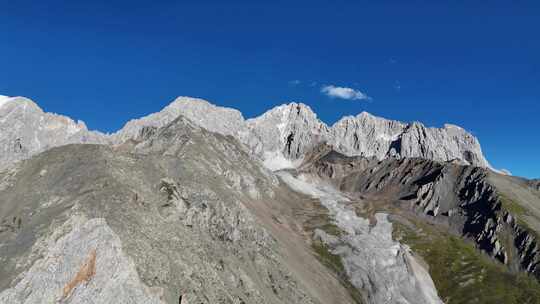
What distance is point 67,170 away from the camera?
300 feet

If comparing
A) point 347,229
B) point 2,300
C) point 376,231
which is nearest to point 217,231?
point 2,300

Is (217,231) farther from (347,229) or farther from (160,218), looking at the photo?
(347,229)

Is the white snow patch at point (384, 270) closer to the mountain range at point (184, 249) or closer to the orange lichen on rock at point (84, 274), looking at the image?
the mountain range at point (184, 249)

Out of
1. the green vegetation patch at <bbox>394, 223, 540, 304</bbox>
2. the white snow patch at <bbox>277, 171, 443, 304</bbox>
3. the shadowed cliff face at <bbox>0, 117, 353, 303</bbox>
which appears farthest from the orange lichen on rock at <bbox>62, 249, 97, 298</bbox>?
the green vegetation patch at <bbox>394, 223, 540, 304</bbox>

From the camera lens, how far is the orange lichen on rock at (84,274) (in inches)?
2240

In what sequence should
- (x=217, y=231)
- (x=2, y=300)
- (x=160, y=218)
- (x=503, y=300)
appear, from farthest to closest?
(x=503, y=300) < (x=217, y=231) < (x=160, y=218) < (x=2, y=300)

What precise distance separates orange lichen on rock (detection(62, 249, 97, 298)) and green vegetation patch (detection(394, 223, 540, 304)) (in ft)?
426

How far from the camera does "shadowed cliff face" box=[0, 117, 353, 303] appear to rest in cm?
5869

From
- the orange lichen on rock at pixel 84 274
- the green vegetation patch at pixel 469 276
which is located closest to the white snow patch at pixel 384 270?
the green vegetation patch at pixel 469 276

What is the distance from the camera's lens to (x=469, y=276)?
16838 cm

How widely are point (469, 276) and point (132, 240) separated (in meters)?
145

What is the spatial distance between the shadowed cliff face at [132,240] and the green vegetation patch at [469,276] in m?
55.6

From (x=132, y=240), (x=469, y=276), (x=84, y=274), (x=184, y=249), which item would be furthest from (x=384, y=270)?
(x=84, y=274)

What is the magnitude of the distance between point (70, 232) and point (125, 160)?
33.1m
